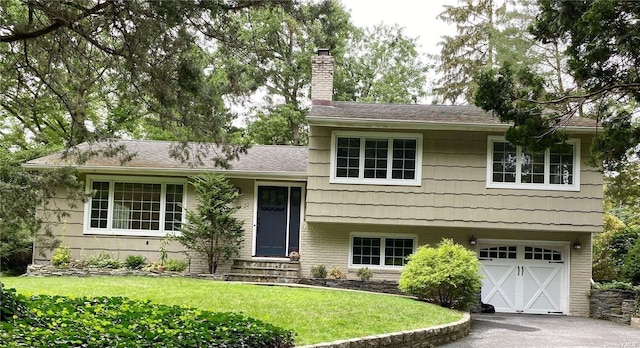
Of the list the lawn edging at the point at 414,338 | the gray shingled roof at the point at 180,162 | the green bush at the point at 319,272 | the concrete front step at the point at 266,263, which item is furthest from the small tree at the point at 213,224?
the lawn edging at the point at 414,338

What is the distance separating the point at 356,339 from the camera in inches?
307

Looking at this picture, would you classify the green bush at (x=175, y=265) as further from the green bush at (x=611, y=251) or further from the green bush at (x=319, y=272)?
the green bush at (x=611, y=251)

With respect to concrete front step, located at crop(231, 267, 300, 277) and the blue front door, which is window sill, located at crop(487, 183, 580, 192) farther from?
the blue front door

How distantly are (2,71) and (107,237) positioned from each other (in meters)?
6.93

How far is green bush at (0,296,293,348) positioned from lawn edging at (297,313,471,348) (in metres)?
0.79

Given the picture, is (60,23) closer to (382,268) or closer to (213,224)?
(213,224)

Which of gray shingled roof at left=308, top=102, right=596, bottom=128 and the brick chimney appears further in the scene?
the brick chimney

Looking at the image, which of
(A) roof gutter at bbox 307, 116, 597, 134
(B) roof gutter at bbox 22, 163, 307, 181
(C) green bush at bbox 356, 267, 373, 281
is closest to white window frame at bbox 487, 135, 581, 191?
(A) roof gutter at bbox 307, 116, 597, 134

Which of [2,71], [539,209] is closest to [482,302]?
[539,209]

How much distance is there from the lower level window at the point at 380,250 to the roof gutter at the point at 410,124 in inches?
118

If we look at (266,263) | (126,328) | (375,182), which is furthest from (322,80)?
(126,328)

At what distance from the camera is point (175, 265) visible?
51.4ft

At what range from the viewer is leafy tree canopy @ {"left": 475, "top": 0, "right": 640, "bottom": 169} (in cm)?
872

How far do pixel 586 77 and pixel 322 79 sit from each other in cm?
849
